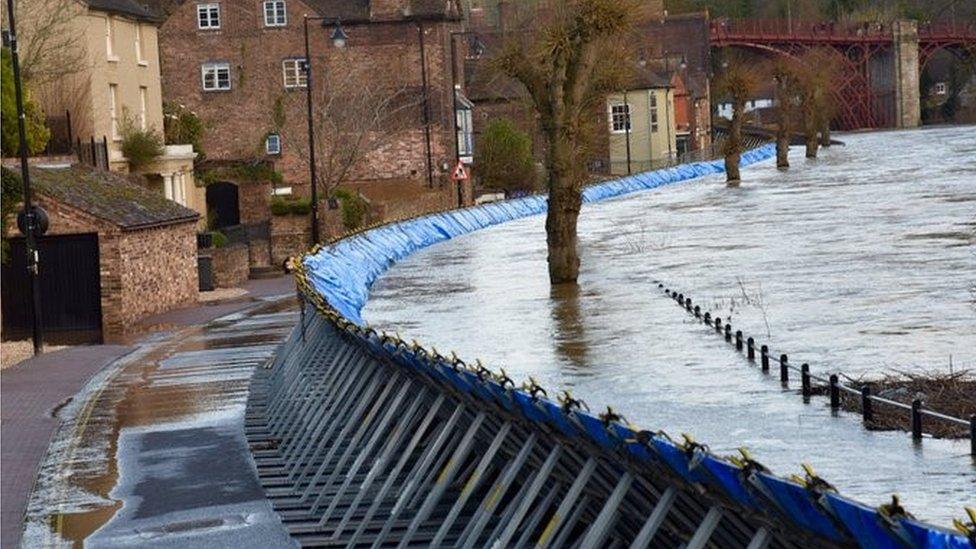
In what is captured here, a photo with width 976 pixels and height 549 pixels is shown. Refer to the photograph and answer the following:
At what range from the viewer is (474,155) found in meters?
92.4

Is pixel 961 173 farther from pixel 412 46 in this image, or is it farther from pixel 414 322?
pixel 414 322

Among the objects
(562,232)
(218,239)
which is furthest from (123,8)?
(562,232)

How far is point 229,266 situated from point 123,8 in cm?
874

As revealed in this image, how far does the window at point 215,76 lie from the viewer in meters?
80.6

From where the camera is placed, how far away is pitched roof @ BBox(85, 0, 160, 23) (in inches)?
2086

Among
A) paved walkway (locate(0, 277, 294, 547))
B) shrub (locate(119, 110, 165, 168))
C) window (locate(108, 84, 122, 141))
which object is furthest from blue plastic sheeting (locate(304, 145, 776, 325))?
window (locate(108, 84, 122, 141))

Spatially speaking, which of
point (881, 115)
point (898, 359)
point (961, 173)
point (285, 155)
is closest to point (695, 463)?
point (898, 359)

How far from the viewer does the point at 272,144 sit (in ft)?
264

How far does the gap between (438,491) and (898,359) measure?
13.1 m

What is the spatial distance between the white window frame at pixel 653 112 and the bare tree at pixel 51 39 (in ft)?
227

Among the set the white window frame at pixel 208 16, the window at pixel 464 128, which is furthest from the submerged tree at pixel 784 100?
the white window frame at pixel 208 16

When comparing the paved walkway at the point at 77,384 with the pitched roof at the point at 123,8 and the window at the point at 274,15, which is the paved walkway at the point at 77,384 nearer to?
the pitched roof at the point at 123,8

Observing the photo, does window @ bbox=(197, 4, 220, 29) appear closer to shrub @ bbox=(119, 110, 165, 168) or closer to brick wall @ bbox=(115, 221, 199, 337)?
shrub @ bbox=(119, 110, 165, 168)

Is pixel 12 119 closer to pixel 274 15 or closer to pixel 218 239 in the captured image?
pixel 218 239
